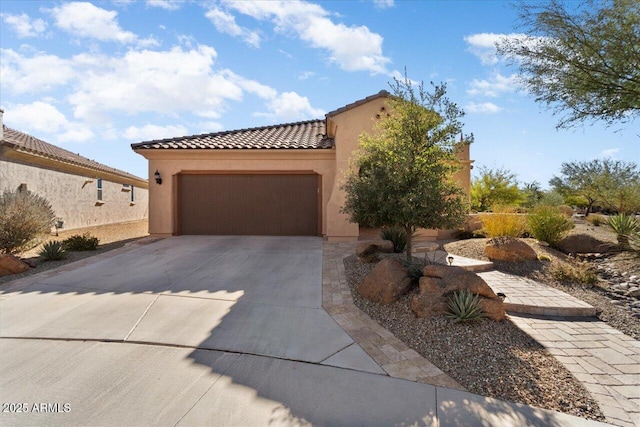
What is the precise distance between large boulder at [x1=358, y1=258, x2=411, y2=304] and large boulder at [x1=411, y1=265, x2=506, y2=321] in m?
0.43

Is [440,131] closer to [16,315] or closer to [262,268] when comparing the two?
[262,268]

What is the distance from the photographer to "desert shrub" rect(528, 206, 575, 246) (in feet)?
31.7

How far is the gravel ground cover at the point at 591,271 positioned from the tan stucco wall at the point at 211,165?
5.52 meters

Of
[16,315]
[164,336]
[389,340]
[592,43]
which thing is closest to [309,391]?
[389,340]

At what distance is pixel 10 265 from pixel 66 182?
1102 centimetres

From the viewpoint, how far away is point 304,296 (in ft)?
20.1

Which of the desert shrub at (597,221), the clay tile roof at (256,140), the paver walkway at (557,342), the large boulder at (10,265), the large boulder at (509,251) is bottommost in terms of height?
the paver walkway at (557,342)

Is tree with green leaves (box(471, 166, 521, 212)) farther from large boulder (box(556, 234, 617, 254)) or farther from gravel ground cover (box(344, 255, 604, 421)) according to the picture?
gravel ground cover (box(344, 255, 604, 421))

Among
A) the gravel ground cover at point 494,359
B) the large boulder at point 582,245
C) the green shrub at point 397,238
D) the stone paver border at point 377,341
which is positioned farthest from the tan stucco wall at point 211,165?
the gravel ground cover at point 494,359

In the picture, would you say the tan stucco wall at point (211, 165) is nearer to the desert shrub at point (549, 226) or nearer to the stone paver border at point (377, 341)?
the stone paver border at point (377, 341)

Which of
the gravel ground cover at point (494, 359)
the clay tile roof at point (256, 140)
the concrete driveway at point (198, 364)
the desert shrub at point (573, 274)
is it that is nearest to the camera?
the concrete driveway at point (198, 364)

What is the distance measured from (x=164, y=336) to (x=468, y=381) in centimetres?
397

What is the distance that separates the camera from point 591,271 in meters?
7.66

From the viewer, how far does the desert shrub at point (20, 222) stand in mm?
A: 9125
